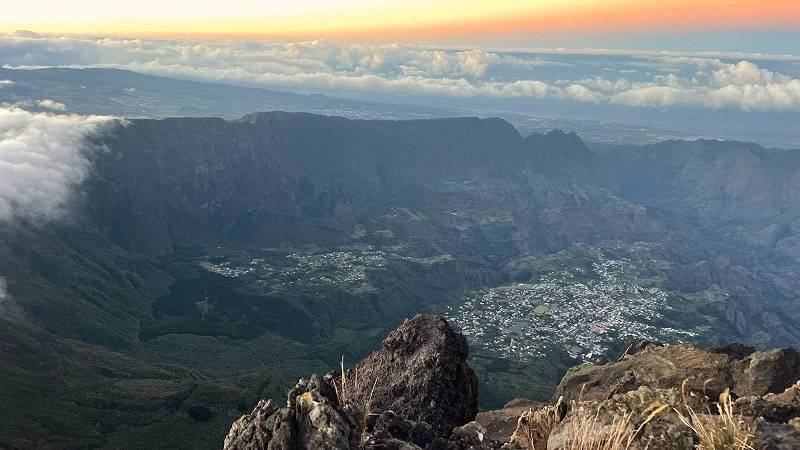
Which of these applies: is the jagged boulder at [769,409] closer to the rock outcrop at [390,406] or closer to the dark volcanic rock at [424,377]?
the rock outcrop at [390,406]

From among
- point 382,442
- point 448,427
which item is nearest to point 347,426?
point 382,442

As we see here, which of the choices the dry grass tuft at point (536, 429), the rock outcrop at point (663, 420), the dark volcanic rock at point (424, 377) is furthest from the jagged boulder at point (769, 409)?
the dark volcanic rock at point (424, 377)

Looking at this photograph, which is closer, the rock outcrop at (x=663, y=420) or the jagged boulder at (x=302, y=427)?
the rock outcrop at (x=663, y=420)

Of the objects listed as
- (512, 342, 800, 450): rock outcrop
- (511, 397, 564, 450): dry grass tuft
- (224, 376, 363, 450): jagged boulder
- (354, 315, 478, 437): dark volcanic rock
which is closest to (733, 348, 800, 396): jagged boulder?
Answer: (354, 315, 478, 437): dark volcanic rock

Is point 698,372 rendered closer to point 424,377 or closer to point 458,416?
point 458,416

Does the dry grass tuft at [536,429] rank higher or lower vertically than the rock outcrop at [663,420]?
lower

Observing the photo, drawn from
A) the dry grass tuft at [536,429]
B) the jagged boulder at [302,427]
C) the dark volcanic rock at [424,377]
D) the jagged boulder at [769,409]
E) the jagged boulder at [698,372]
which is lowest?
the jagged boulder at [698,372]
